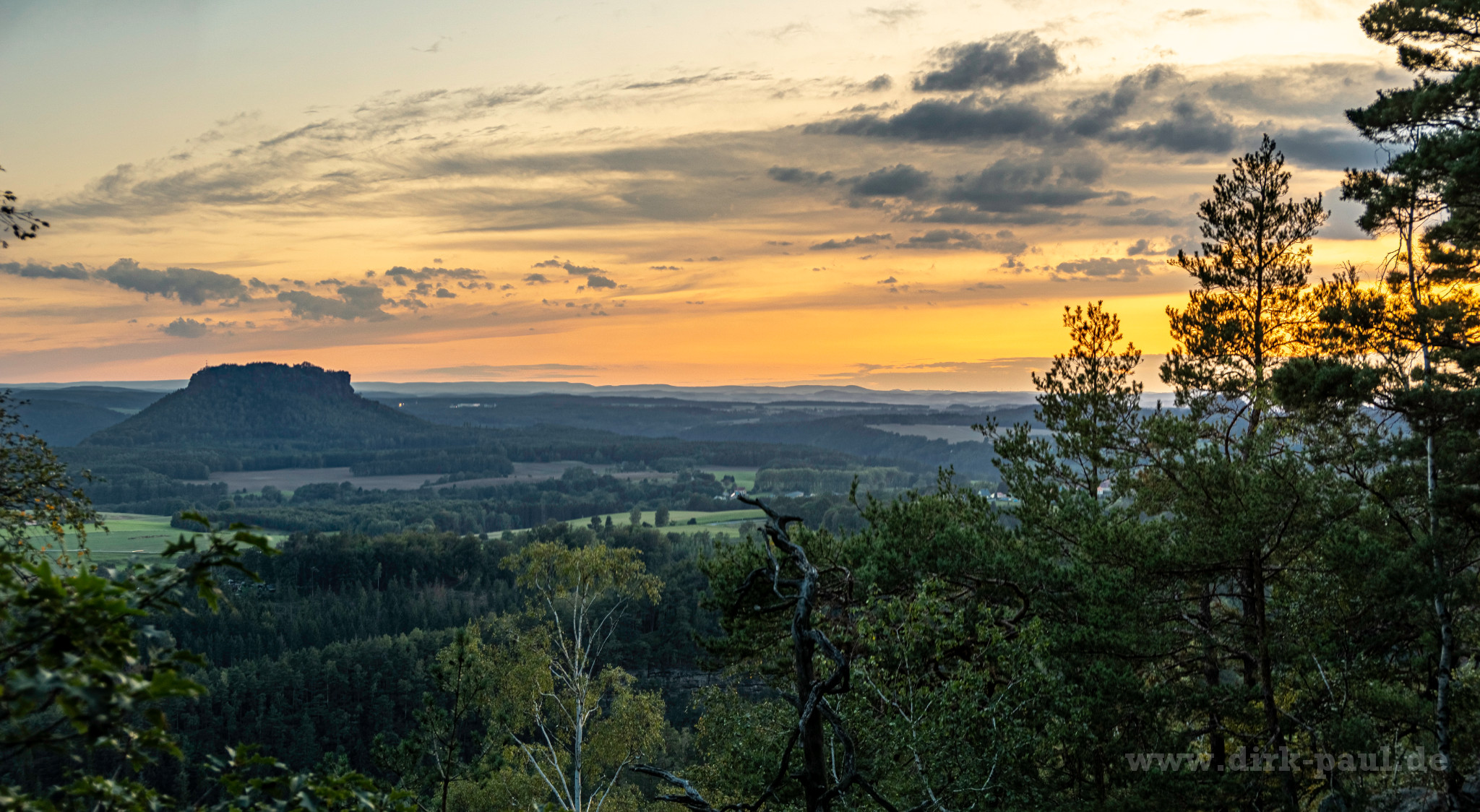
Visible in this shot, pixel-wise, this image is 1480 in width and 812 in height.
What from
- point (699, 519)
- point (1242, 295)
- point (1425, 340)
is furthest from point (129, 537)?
point (1425, 340)

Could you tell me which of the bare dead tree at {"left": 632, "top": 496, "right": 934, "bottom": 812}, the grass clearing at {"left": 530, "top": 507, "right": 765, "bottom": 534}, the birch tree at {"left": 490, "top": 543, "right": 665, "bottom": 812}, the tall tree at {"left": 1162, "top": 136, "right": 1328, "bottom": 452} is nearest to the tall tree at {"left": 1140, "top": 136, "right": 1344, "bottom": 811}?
the tall tree at {"left": 1162, "top": 136, "right": 1328, "bottom": 452}

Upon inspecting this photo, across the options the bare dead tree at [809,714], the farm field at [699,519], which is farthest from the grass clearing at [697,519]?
the bare dead tree at [809,714]

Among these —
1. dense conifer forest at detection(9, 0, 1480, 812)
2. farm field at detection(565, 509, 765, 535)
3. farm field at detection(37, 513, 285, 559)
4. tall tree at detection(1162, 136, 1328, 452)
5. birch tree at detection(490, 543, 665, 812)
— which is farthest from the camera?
farm field at detection(565, 509, 765, 535)

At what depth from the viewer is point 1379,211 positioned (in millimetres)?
14211

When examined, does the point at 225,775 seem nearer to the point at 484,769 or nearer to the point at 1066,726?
the point at 1066,726

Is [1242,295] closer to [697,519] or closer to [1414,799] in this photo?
[1414,799]

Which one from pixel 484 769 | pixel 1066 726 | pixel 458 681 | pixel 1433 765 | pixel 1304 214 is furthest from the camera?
pixel 1304 214

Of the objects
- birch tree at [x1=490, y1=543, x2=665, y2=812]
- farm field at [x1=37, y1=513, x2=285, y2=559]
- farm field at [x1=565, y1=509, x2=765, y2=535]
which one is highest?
birch tree at [x1=490, y1=543, x2=665, y2=812]

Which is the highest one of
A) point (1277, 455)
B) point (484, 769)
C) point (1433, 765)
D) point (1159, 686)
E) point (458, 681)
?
point (1277, 455)

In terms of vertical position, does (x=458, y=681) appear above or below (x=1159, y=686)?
above

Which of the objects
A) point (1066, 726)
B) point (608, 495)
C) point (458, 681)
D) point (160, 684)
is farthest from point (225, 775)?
point (608, 495)

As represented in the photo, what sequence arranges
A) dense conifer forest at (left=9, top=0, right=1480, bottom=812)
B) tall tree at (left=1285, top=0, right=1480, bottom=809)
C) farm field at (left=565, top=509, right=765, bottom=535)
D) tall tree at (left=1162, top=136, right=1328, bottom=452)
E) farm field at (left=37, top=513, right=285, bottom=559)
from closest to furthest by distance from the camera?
dense conifer forest at (left=9, top=0, right=1480, bottom=812), tall tree at (left=1285, top=0, right=1480, bottom=809), tall tree at (left=1162, top=136, right=1328, bottom=452), farm field at (left=37, top=513, right=285, bottom=559), farm field at (left=565, top=509, right=765, bottom=535)

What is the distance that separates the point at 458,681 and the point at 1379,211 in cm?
1572

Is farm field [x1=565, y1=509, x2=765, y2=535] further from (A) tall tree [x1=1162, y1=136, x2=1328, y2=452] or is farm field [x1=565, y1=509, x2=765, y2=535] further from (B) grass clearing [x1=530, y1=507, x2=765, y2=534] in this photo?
(A) tall tree [x1=1162, y1=136, x2=1328, y2=452]
